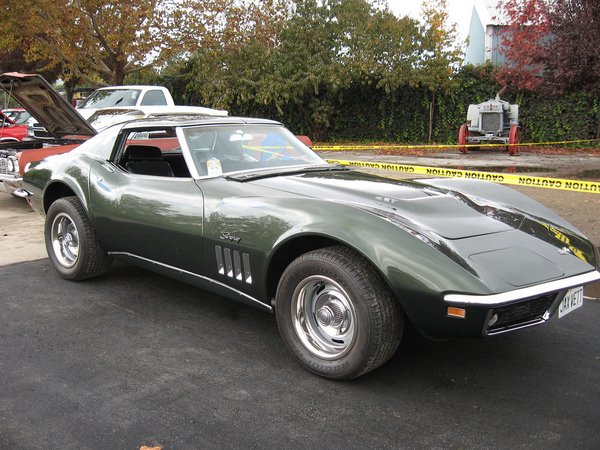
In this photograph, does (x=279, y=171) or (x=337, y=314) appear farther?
(x=279, y=171)

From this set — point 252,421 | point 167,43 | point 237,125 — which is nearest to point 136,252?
point 237,125

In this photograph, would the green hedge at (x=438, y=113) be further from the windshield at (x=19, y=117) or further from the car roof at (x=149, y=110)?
the car roof at (x=149, y=110)

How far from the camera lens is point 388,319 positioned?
2570mm

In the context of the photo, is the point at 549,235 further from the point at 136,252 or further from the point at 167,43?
the point at 167,43

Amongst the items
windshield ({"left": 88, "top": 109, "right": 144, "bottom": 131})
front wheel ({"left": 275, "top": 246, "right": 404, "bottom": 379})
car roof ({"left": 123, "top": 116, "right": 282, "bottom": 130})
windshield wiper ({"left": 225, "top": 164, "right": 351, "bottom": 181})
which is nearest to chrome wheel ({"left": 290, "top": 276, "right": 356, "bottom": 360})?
front wheel ({"left": 275, "top": 246, "right": 404, "bottom": 379})

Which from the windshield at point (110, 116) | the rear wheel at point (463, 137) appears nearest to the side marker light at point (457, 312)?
the windshield at point (110, 116)

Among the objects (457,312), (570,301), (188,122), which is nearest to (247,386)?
(457,312)

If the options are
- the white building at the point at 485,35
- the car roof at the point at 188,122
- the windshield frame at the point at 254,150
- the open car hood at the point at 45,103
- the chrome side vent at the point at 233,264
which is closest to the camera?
the chrome side vent at the point at 233,264

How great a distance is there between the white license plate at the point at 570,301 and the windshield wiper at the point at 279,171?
1854 mm

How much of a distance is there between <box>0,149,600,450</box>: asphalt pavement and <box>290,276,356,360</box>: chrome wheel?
180 millimetres

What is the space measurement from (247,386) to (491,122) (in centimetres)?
1536

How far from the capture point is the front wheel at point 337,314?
2.58m

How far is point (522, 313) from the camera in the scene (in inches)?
98.4

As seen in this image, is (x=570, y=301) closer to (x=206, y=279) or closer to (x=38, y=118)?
(x=206, y=279)
